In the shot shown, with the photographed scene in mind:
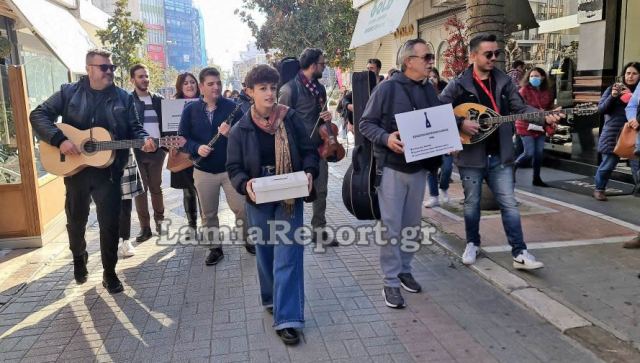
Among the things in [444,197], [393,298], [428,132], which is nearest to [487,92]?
[428,132]

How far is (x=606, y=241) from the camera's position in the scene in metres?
5.34

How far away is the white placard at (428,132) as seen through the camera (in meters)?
3.81

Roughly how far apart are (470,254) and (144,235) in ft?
12.6

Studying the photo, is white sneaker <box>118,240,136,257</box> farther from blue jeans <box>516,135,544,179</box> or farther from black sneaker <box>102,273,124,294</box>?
blue jeans <box>516,135,544,179</box>

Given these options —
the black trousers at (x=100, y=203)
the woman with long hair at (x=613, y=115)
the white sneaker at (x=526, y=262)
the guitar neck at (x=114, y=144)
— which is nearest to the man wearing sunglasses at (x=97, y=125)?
the black trousers at (x=100, y=203)

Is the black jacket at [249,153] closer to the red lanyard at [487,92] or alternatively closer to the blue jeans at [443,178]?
the red lanyard at [487,92]

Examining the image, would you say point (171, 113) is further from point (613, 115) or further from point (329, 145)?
point (613, 115)

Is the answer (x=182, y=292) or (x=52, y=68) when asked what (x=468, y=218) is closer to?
(x=182, y=292)

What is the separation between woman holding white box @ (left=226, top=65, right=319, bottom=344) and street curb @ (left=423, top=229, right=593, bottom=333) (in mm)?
1824

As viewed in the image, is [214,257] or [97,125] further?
[214,257]

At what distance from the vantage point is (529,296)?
13.5 feet

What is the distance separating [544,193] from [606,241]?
2.48 metres

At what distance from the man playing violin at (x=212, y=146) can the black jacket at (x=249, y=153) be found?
1565mm

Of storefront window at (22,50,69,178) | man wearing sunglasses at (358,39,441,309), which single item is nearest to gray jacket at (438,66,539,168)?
man wearing sunglasses at (358,39,441,309)
